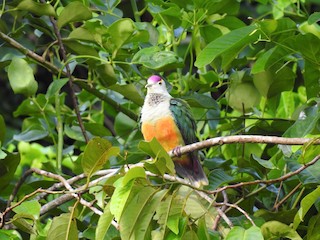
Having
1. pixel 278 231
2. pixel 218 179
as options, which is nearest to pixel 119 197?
pixel 278 231

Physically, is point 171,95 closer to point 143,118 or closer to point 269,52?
point 143,118

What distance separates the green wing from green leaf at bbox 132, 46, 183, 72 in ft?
0.84

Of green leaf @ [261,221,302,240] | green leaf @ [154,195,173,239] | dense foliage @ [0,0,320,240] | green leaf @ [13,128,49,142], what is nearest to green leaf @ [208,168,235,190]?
dense foliage @ [0,0,320,240]

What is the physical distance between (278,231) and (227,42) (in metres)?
0.49

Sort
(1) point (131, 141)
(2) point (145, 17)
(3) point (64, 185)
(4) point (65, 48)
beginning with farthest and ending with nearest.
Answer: (2) point (145, 17)
(1) point (131, 141)
(4) point (65, 48)
(3) point (64, 185)

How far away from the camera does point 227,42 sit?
6.65ft

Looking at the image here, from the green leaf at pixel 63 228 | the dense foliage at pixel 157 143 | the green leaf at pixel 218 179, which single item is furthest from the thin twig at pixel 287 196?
the green leaf at pixel 63 228

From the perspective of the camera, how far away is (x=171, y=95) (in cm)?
274

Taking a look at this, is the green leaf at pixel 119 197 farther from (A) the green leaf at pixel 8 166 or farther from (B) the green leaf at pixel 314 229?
(A) the green leaf at pixel 8 166

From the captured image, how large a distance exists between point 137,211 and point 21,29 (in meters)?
1.05

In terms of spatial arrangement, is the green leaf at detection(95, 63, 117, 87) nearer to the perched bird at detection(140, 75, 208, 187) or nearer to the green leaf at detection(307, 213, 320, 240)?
the perched bird at detection(140, 75, 208, 187)

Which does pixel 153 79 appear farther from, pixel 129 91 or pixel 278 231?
pixel 278 231

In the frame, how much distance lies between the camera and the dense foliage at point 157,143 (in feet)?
5.70

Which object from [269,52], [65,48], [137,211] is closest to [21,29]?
[65,48]
